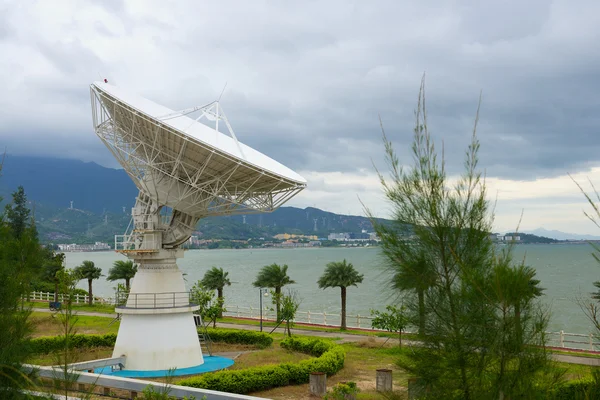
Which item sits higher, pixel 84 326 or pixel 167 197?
pixel 167 197

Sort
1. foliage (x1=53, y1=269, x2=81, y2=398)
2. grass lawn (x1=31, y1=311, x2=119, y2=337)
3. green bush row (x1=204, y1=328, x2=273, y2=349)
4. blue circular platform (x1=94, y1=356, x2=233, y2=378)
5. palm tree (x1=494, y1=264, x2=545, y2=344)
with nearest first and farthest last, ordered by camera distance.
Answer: palm tree (x1=494, y1=264, x2=545, y2=344) < foliage (x1=53, y1=269, x2=81, y2=398) < blue circular platform (x1=94, y1=356, x2=233, y2=378) < green bush row (x1=204, y1=328, x2=273, y2=349) < grass lawn (x1=31, y1=311, x2=119, y2=337)

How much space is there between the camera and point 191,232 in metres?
22.6

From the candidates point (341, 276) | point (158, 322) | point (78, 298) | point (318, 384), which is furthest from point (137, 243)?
point (78, 298)

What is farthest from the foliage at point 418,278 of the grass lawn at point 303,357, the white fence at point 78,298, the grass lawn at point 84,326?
the white fence at point 78,298

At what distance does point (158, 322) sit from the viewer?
2198 cm

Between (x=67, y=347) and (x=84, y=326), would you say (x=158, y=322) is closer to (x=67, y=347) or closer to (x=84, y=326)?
(x=84, y=326)

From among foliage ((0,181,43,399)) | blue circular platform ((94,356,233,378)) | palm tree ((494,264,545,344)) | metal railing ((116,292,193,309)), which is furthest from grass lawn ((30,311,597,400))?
palm tree ((494,264,545,344))

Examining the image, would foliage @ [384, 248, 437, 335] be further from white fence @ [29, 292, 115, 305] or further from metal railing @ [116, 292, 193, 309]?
white fence @ [29, 292, 115, 305]

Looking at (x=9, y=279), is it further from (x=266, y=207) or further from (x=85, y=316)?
(x=85, y=316)

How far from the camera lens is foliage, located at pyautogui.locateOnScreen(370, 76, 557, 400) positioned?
17.6 feet

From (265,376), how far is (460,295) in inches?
556

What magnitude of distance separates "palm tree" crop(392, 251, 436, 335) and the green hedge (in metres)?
12.5

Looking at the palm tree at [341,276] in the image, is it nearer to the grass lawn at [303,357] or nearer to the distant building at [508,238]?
the grass lawn at [303,357]

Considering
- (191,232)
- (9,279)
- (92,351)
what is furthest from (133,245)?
(9,279)
